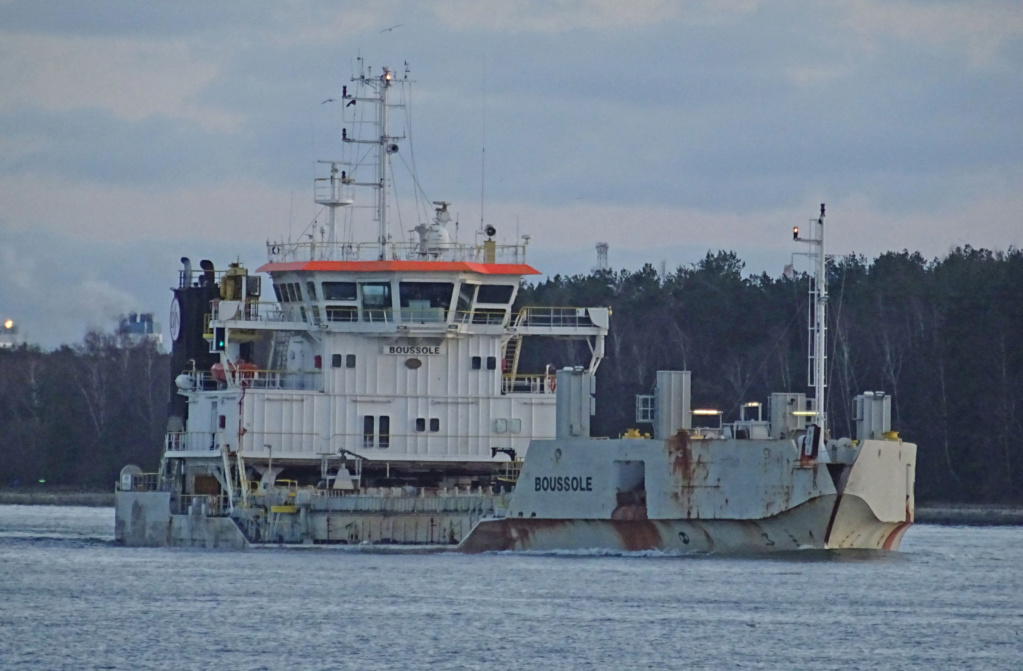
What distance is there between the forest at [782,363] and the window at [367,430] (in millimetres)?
23117

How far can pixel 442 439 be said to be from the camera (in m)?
44.2

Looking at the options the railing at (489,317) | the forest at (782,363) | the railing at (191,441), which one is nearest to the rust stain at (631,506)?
the railing at (489,317)

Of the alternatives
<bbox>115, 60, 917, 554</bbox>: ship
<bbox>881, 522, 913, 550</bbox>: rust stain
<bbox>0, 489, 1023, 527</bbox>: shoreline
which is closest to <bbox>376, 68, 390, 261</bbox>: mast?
<bbox>115, 60, 917, 554</bbox>: ship

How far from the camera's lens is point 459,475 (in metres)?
44.9

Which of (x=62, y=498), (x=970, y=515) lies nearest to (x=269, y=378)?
(x=970, y=515)

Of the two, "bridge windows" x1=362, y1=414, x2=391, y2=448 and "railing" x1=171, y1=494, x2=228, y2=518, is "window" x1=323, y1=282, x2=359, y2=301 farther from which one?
"railing" x1=171, y1=494, x2=228, y2=518

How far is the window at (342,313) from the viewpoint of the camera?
4447cm

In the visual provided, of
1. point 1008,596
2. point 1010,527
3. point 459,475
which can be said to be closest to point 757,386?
point 1010,527

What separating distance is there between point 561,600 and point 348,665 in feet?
22.2

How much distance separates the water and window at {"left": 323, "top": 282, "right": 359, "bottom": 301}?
18.2 feet

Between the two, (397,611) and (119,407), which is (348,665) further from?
(119,407)

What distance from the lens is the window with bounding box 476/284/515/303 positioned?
44719mm

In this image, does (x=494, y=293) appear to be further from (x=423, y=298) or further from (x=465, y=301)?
(x=423, y=298)

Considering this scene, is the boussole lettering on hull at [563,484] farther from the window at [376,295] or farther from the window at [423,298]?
the window at [376,295]
